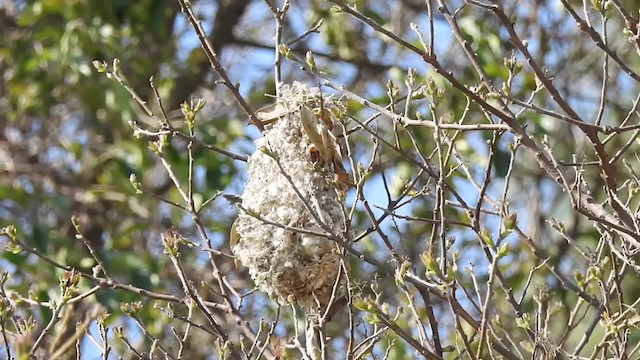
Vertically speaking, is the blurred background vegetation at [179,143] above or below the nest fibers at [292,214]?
above

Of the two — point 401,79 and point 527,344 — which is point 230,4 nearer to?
point 401,79

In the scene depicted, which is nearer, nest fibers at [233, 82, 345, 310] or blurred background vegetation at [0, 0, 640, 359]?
nest fibers at [233, 82, 345, 310]

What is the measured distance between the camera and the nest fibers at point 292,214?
7.94ft

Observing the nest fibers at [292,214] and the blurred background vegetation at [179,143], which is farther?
the blurred background vegetation at [179,143]

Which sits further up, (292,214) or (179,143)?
(179,143)

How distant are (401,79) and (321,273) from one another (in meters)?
1.74

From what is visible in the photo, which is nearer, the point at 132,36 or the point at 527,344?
the point at 527,344

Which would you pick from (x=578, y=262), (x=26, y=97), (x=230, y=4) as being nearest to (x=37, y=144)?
(x=26, y=97)

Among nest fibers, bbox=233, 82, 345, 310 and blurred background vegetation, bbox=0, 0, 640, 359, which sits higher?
blurred background vegetation, bbox=0, 0, 640, 359

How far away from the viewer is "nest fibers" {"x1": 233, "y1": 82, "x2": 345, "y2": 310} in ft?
7.94

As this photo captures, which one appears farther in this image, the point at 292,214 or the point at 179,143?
the point at 179,143

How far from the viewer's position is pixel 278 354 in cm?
238

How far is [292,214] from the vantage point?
243 cm

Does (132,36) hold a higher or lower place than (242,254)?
higher
